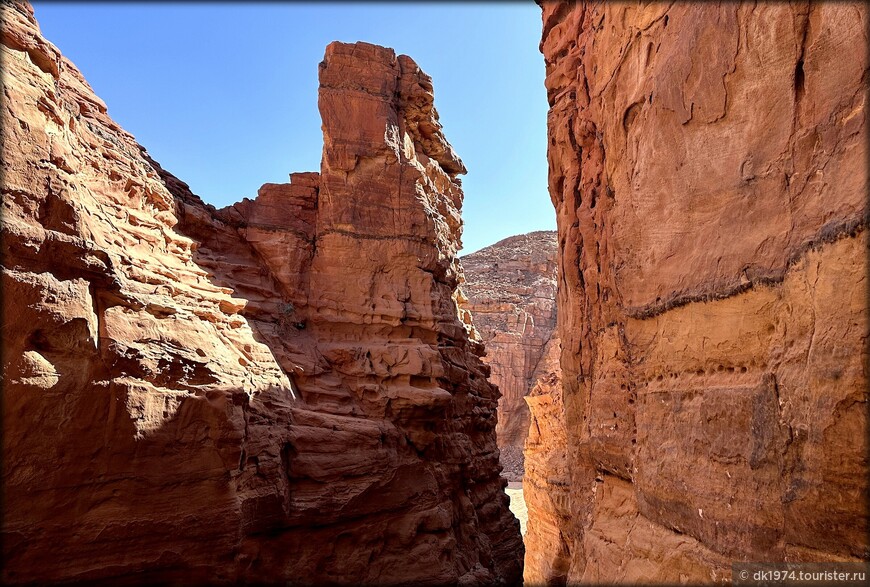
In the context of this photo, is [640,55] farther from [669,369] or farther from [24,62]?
[24,62]

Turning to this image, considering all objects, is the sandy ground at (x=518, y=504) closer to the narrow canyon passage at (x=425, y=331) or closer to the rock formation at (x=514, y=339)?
the rock formation at (x=514, y=339)

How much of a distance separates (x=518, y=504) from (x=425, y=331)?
23.0m

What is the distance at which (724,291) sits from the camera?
5.66 metres

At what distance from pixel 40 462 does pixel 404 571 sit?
22.2ft

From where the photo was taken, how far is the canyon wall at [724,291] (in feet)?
14.0

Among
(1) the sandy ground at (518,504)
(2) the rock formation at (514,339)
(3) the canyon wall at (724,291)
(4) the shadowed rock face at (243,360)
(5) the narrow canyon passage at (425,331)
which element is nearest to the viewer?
(3) the canyon wall at (724,291)

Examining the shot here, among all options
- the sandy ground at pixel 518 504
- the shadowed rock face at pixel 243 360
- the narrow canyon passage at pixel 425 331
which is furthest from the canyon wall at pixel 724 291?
the sandy ground at pixel 518 504

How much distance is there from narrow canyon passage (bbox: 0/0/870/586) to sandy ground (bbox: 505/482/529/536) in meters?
15.0

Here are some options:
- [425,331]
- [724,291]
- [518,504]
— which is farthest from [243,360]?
[518,504]

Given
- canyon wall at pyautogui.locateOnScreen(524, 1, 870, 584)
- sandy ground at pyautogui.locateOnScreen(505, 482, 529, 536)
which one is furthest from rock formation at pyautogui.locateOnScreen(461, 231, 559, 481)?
canyon wall at pyautogui.locateOnScreen(524, 1, 870, 584)

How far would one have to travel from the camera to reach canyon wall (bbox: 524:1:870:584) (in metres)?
4.27

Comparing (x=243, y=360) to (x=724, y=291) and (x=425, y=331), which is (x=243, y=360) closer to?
(x=425, y=331)

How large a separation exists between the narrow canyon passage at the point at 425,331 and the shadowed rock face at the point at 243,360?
0.05 meters

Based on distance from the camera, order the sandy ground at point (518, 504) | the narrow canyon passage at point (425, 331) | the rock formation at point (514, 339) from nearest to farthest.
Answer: the narrow canyon passage at point (425, 331)
the sandy ground at point (518, 504)
the rock formation at point (514, 339)
